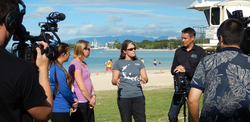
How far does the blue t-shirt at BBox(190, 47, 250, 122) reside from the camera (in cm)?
269

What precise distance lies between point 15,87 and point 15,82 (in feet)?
0.13

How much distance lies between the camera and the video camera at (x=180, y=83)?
5.24 m

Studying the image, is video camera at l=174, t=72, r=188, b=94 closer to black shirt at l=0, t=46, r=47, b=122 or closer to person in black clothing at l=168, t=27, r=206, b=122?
person in black clothing at l=168, t=27, r=206, b=122

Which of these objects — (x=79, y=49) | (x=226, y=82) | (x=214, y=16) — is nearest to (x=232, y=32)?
(x=226, y=82)

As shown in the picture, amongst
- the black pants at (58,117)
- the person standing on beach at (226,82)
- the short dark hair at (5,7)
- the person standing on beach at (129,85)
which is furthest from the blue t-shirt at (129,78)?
the short dark hair at (5,7)

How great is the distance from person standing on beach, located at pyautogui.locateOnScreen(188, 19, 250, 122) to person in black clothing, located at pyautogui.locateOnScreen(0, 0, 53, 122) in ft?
5.61

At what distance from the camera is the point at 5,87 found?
70.6 inches

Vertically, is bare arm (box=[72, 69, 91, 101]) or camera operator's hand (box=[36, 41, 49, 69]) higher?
camera operator's hand (box=[36, 41, 49, 69])

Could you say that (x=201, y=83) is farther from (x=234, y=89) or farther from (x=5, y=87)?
(x=5, y=87)

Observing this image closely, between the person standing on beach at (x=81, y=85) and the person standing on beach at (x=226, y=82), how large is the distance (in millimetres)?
2555

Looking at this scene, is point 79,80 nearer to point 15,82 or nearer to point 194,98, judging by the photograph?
point 194,98

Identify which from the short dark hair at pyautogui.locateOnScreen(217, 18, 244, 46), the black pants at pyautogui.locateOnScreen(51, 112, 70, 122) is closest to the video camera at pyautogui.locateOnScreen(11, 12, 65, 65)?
the short dark hair at pyautogui.locateOnScreen(217, 18, 244, 46)

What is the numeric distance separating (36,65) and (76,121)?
286cm

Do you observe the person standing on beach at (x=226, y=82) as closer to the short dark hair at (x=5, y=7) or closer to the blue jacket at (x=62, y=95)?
the short dark hair at (x=5, y=7)
